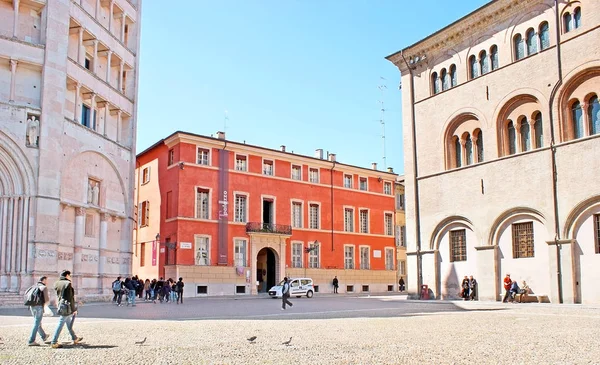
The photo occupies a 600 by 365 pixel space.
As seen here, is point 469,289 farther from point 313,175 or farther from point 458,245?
point 313,175

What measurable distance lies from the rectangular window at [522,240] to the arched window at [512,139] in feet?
10.9

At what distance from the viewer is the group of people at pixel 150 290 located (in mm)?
27969

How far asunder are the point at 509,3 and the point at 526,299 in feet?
42.4

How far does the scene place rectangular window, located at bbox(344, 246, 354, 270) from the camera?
50.3 m

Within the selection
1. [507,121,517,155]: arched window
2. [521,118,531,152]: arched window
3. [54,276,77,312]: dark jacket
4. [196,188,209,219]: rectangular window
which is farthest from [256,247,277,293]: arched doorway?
[54,276,77,312]: dark jacket

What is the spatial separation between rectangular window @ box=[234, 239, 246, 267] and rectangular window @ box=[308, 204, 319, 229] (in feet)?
22.5

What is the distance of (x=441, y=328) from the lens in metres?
14.8

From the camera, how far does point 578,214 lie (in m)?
23.7

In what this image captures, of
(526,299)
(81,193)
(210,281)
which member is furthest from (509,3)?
(210,281)

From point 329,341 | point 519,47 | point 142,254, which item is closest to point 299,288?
point 142,254

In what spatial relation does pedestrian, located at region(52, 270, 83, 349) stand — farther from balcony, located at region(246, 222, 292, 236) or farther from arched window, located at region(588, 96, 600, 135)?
balcony, located at region(246, 222, 292, 236)

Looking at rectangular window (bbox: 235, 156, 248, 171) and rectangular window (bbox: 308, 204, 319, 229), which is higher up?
rectangular window (bbox: 235, 156, 248, 171)

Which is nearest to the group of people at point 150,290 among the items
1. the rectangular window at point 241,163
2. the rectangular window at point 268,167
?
the rectangular window at point 241,163

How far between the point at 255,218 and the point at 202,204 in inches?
180
